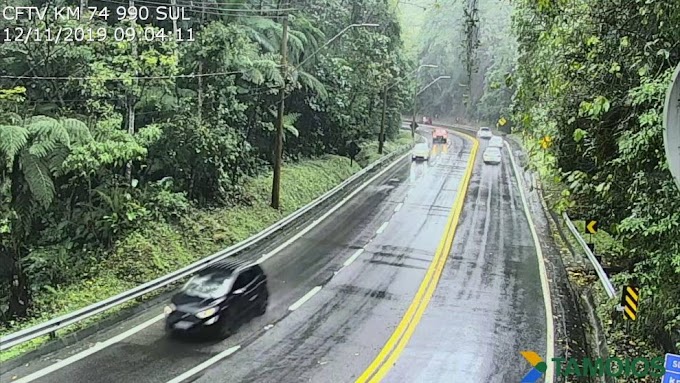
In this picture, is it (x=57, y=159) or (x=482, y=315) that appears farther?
(x=57, y=159)

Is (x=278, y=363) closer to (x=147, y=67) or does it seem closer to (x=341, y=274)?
(x=341, y=274)

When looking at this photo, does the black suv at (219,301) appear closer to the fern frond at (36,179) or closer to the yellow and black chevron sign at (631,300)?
the fern frond at (36,179)

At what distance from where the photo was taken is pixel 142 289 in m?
16.2

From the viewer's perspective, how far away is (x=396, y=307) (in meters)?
17.3

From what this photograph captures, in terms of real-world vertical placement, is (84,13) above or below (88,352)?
above

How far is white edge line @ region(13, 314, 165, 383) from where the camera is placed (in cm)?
1207

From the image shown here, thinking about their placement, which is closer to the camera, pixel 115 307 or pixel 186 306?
pixel 186 306

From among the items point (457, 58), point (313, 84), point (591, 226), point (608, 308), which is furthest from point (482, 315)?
point (457, 58)

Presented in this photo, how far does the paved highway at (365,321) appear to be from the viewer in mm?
12922

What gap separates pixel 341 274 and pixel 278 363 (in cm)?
698

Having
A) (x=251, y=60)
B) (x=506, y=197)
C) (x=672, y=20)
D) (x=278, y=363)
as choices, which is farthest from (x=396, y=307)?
(x=506, y=197)

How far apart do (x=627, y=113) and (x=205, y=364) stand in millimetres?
9789

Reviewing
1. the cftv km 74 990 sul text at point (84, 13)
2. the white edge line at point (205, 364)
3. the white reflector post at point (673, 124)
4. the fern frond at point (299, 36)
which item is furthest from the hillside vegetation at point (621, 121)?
the fern frond at point (299, 36)

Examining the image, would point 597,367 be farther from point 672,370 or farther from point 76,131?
point 76,131
